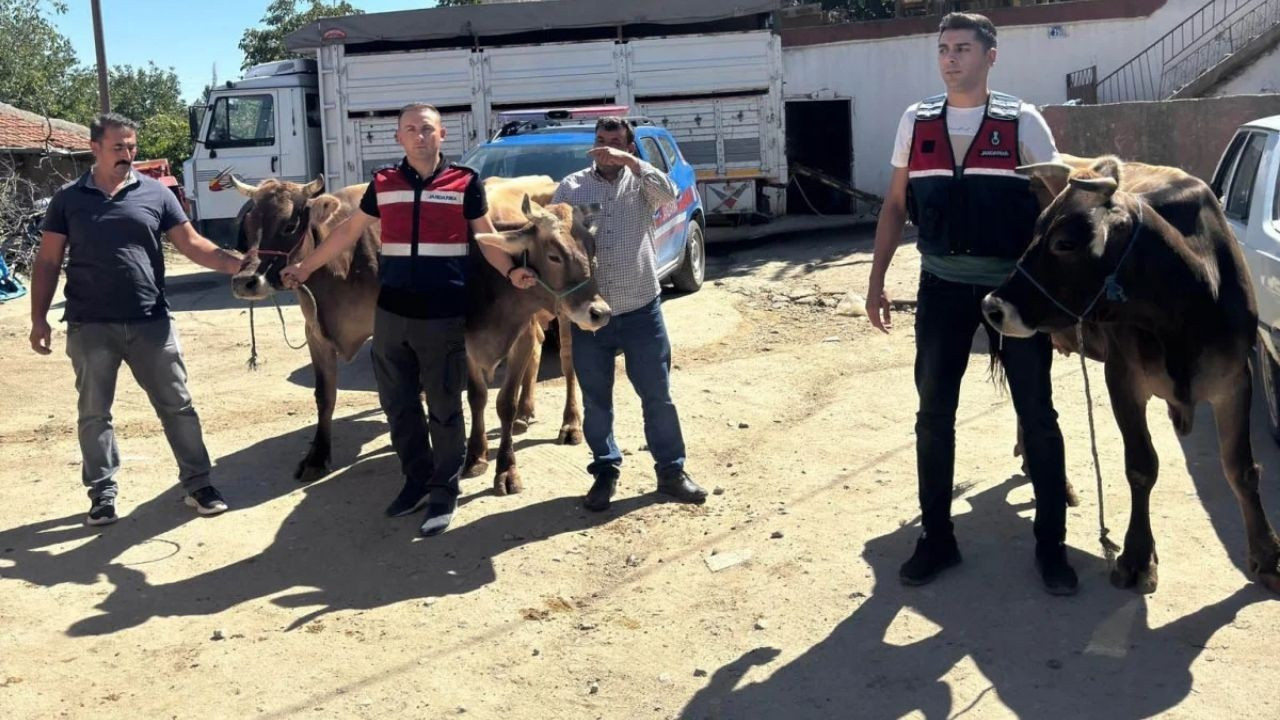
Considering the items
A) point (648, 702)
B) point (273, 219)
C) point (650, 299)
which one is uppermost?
point (273, 219)

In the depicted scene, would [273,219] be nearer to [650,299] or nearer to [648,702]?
[650,299]

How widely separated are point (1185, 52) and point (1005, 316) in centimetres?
1880

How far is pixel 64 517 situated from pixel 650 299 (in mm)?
3423

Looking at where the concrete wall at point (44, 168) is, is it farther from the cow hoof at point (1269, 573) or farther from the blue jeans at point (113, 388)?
the cow hoof at point (1269, 573)

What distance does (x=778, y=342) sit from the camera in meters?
10.8

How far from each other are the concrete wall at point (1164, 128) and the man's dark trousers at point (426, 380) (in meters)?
9.49

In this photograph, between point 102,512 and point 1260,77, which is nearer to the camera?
point 102,512

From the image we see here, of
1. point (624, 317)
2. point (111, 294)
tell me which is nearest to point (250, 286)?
point (111, 294)

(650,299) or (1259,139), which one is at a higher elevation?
(1259,139)

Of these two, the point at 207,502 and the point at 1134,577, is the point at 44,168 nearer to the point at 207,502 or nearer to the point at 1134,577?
the point at 207,502

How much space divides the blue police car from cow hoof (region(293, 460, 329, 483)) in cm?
395

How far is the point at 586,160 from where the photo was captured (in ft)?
36.1

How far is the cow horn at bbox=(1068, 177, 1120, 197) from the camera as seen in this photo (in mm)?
4445

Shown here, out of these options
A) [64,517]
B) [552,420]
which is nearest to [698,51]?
[552,420]
